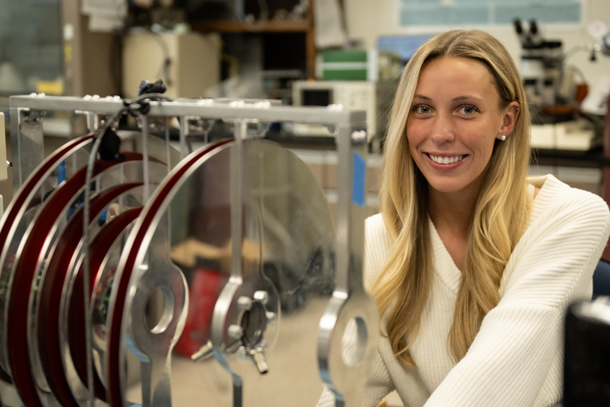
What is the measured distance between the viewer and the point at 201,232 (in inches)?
29.1

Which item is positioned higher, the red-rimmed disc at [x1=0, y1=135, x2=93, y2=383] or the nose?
the nose

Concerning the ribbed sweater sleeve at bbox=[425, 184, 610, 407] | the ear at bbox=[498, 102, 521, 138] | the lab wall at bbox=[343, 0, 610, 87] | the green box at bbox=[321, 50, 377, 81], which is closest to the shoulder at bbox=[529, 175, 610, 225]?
the ribbed sweater sleeve at bbox=[425, 184, 610, 407]

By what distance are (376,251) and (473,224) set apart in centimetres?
20

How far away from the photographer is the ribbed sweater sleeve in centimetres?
97

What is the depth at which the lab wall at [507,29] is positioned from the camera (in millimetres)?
3344

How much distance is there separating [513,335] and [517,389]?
0.08 m

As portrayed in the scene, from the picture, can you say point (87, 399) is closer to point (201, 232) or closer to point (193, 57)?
point (201, 232)

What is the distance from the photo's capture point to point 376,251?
1.40 meters

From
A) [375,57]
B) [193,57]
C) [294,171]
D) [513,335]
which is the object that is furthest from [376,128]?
[294,171]

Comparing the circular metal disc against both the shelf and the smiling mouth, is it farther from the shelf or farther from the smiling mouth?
the shelf

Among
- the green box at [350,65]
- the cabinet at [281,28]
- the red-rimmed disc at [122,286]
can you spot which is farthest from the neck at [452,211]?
the cabinet at [281,28]

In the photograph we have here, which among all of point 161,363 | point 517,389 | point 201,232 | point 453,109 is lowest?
point 517,389

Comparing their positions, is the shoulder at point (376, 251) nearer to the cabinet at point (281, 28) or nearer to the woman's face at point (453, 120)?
the woman's face at point (453, 120)

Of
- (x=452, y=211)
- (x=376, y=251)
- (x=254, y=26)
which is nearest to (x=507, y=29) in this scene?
(x=254, y=26)
